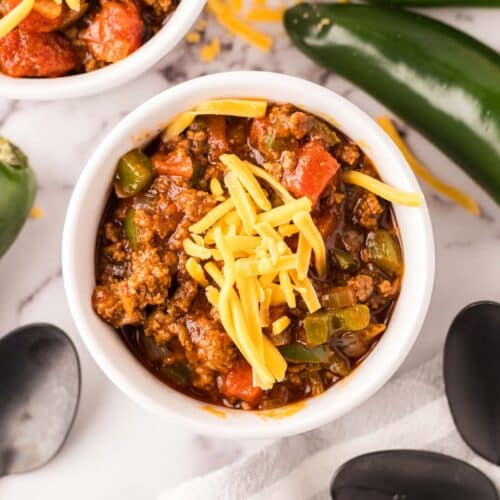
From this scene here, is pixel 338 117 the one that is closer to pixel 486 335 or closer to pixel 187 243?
pixel 187 243

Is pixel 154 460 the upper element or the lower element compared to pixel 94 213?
lower

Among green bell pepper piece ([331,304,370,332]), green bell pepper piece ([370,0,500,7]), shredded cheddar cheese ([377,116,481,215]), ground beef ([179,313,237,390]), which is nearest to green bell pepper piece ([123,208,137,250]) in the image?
ground beef ([179,313,237,390])

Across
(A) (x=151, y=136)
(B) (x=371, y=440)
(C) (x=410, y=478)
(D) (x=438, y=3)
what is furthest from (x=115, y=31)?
(C) (x=410, y=478)

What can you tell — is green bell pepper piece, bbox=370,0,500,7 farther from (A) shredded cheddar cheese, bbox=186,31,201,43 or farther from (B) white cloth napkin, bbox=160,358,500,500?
(B) white cloth napkin, bbox=160,358,500,500

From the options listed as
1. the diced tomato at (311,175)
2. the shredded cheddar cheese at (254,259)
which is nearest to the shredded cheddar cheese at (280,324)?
the shredded cheddar cheese at (254,259)

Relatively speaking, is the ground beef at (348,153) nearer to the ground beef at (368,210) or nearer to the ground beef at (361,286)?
the ground beef at (368,210)

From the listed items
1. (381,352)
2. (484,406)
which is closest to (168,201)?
(381,352)
